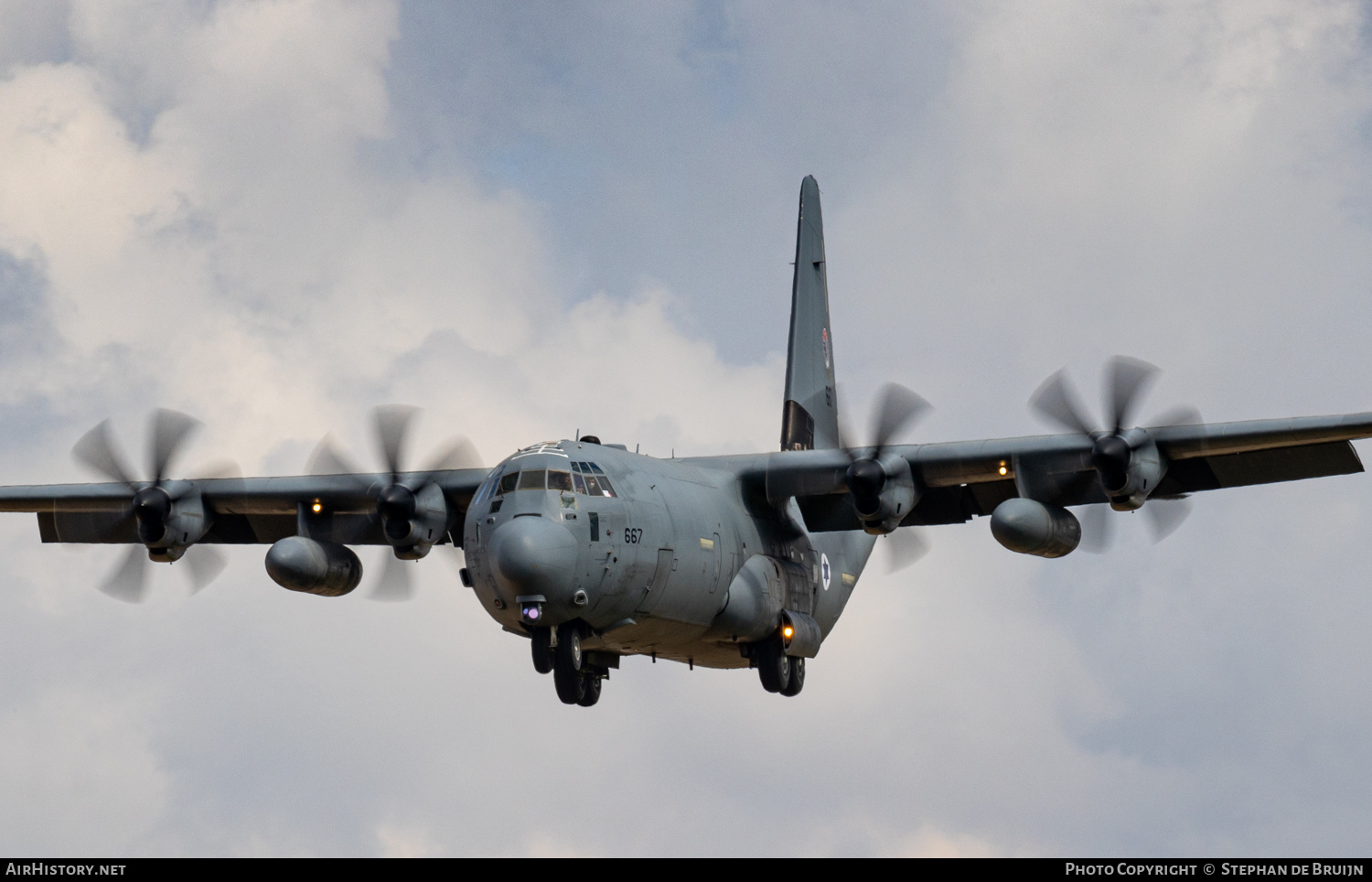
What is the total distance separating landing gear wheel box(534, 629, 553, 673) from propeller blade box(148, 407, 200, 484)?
903 centimetres

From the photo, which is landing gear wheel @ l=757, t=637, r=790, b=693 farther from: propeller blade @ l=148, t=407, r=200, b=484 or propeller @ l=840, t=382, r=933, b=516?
propeller blade @ l=148, t=407, r=200, b=484

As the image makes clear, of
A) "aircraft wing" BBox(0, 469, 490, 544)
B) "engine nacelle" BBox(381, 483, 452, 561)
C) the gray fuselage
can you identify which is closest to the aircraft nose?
the gray fuselage

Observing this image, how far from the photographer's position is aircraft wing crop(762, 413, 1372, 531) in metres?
23.4

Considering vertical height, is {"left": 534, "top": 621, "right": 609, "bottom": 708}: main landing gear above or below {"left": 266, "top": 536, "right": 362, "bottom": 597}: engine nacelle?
below

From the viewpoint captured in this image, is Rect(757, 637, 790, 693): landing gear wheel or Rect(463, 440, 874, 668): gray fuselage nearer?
Rect(463, 440, 874, 668): gray fuselage

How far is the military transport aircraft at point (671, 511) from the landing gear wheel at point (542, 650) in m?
0.02

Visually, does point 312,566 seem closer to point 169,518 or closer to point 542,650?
point 169,518

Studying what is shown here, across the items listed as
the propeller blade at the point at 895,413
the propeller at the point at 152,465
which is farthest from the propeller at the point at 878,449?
the propeller at the point at 152,465

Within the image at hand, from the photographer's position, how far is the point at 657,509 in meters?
22.2

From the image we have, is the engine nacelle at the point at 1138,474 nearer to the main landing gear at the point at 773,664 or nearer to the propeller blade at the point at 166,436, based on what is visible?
the main landing gear at the point at 773,664

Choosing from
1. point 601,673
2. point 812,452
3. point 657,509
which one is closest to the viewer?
point 657,509
